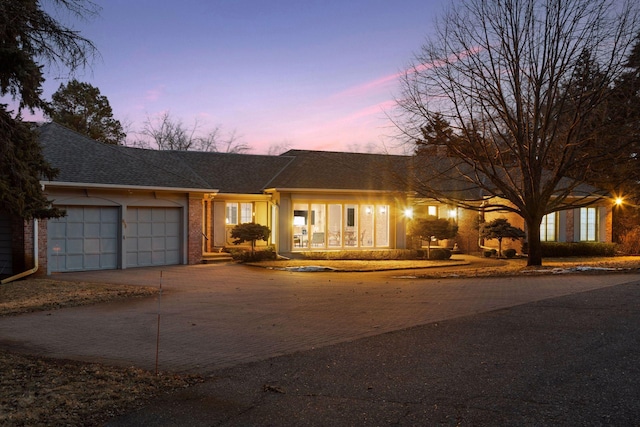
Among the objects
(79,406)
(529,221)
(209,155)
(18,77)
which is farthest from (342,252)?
(79,406)

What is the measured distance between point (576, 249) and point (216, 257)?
17399 millimetres

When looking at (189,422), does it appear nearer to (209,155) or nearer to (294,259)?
(294,259)

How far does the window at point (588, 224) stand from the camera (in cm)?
2800

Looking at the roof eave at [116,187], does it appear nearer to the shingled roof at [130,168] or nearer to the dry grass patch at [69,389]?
the shingled roof at [130,168]

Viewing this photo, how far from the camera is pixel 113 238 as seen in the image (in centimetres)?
1927

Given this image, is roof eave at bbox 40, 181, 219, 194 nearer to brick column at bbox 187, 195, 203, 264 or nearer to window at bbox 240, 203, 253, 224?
brick column at bbox 187, 195, 203, 264

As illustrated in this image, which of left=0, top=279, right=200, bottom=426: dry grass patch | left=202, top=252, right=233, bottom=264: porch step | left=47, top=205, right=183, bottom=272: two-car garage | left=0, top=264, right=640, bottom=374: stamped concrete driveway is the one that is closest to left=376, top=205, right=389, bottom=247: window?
left=202, top=252, right=233, bottom=264: porch step

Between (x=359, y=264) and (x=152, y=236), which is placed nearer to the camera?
(x=152, y=236)

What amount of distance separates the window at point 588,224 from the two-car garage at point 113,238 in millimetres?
20864

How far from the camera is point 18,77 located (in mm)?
9195

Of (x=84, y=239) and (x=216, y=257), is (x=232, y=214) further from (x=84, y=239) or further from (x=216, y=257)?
(x=84, y=239)

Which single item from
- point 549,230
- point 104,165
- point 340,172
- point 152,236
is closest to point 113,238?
point 152,236

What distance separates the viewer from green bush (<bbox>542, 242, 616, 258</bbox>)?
25453mm

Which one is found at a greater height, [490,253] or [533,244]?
[533,244]
